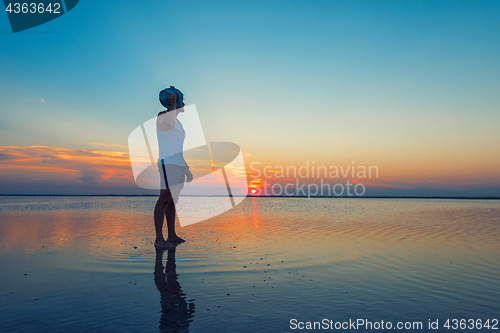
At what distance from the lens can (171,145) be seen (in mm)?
6199

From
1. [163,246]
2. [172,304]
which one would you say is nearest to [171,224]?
[163,246]

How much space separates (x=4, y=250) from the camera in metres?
5.31

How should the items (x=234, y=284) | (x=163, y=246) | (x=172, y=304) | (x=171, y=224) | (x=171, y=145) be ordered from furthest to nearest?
1. (x=171, y=224)
2. (x=171, y=145)
3. (x=163, y=246)
4. (x=234, y=284)
5. (x=172, y=304)

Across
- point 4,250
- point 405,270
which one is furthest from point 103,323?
point 4,250

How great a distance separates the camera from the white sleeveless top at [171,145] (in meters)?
6.16

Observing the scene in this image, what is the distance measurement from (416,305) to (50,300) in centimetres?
354

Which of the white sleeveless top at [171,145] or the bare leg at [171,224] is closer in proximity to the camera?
the white sleeveless top at [171,145]

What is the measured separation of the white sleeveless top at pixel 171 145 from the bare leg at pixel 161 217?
Answer: 2.27ft

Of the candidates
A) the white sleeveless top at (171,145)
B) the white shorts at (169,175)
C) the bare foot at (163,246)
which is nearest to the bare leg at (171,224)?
the white shorts at (169,175)

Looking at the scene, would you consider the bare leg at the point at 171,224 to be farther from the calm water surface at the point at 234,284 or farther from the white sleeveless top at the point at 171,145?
the white sleeveless top at the point at 171,145

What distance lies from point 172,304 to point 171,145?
397cm

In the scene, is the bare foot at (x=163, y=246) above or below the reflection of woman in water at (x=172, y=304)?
below

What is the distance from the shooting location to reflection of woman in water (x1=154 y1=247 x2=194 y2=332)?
7.57ft

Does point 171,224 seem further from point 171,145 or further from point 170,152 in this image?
point 171,145
